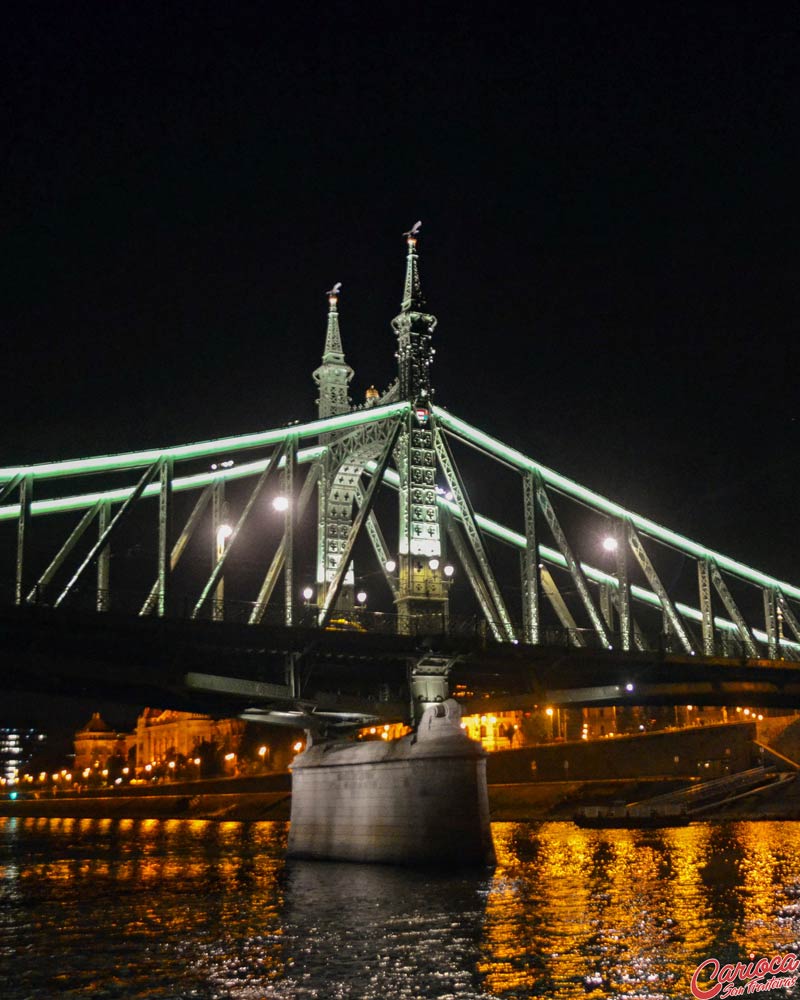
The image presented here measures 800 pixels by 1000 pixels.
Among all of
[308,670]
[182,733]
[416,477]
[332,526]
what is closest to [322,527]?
[332,526]

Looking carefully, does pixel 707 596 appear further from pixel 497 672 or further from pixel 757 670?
pixel 497 672

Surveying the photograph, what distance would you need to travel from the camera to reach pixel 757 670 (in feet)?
207

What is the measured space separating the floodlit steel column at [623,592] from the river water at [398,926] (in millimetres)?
10417

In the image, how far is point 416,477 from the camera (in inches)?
2152

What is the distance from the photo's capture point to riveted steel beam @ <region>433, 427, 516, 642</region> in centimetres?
5225

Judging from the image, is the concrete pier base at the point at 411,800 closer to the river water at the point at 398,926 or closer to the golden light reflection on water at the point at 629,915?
the river water at the point at 398,926

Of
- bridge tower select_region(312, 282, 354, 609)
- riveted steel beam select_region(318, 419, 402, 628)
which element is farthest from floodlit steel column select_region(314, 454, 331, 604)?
riveted steel beam select_region(318, 419, 402, 628)

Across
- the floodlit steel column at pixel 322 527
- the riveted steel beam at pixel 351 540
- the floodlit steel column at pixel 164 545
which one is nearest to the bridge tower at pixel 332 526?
the floodlit steel column at pixel 322 527

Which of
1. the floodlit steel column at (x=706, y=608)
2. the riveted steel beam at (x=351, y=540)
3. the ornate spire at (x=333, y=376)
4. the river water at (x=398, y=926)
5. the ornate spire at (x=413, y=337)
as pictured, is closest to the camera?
the river water at (x=398, y=926)

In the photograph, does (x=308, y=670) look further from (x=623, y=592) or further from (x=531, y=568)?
(x=623, y=592)

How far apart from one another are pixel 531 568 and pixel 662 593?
32.8 feet

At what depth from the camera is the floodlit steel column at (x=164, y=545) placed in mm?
42125

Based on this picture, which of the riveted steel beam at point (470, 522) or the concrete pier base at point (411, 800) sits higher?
the riveted steel beam at point (470, 522)

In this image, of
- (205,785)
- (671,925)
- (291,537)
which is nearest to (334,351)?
(291,537)
